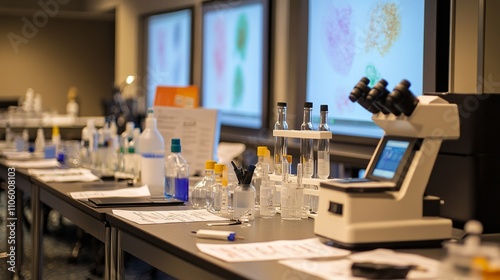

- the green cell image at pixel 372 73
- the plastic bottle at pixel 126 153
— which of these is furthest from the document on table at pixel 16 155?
the green cell image at pixel 372 73

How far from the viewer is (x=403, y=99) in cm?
200

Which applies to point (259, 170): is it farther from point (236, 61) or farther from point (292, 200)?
point (236, 61)

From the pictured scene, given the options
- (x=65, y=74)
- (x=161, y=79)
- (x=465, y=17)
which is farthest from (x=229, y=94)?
(x=65, y=74)

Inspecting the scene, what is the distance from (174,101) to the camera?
4188 mm

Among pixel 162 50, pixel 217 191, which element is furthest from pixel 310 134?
pixel 162 50

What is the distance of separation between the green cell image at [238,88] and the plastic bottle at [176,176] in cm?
291

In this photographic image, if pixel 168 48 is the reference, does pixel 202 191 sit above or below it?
below

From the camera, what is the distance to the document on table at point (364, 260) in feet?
5.49

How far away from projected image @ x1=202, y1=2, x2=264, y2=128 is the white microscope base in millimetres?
3644

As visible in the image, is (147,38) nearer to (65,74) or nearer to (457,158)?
(65,74)

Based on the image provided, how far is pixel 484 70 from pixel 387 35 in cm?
100

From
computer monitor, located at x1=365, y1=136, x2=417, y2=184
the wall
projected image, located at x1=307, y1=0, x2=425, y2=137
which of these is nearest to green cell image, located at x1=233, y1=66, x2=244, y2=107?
projected image, located at x1=307, y1=0, x2=425, y2=137

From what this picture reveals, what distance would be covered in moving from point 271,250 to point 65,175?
2.11 m

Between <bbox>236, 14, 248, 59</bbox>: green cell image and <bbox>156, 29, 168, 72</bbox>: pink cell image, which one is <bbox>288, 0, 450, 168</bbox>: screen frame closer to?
<bbox>236, 14, 248, 59</bbox>: green cell image
